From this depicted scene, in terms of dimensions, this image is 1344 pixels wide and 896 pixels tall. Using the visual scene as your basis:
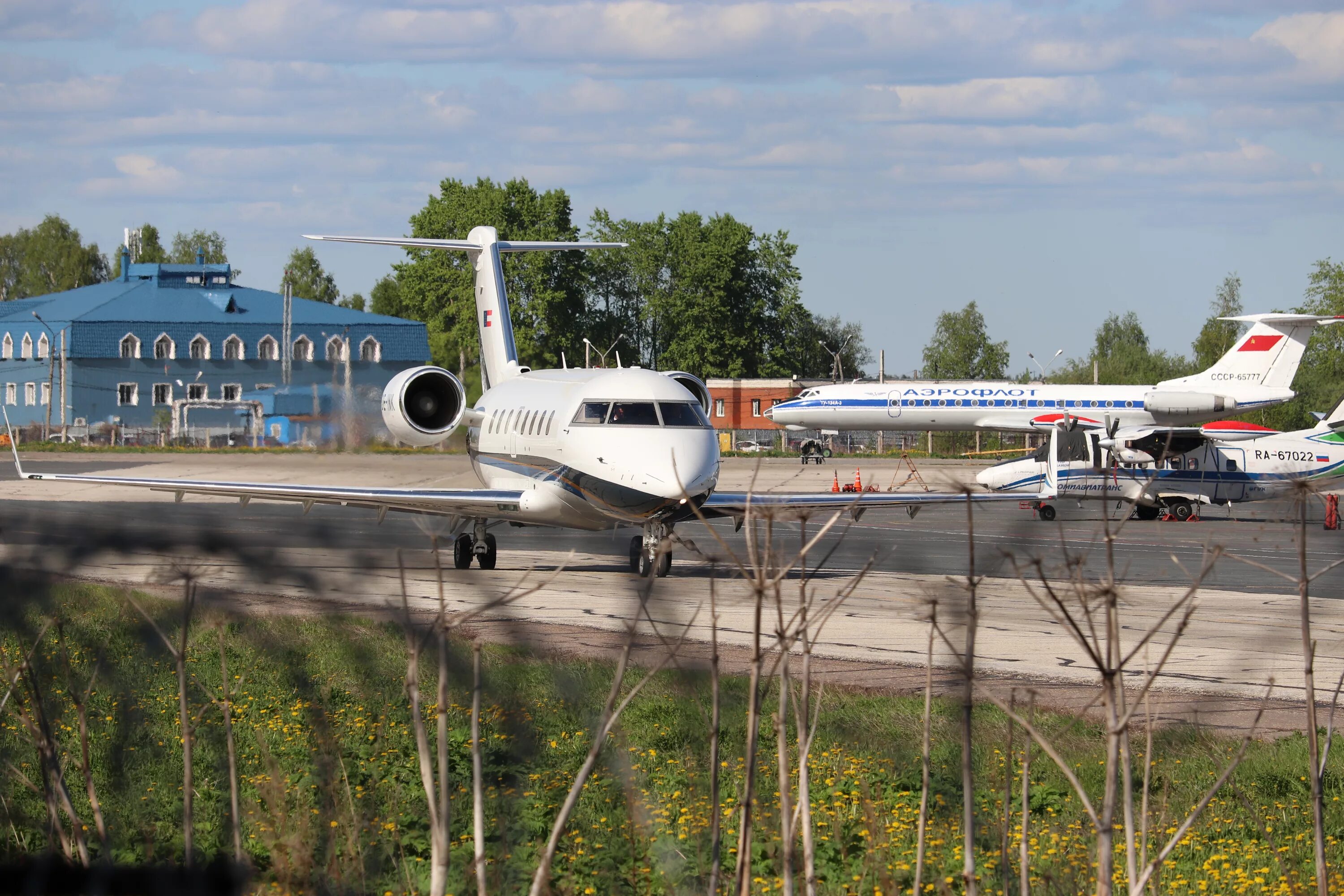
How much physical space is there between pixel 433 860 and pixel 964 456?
6056cm

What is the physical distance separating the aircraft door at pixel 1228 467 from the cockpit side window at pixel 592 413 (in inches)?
764

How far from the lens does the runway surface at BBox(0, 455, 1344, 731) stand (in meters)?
1.88

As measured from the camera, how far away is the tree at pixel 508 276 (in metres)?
88.1

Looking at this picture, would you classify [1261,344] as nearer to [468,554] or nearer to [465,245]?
[465,245]

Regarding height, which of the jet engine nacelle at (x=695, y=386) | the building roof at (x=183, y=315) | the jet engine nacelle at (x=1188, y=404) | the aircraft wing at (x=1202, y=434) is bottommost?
the aircraft wing at (x=1202, y=434)

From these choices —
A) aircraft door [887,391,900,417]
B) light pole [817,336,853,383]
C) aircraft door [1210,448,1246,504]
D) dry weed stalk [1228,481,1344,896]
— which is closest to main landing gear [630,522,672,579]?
dry weed stalk [1228,481,1344,896]

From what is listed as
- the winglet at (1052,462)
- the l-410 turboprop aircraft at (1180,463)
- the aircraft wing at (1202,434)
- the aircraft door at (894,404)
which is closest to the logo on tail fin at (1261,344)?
the aircraft door at (894,404)

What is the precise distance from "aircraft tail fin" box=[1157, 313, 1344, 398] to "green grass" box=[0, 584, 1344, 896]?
166ft

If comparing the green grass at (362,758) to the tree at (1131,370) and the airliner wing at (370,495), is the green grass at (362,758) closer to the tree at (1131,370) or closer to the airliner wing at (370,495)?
the airliner wing at (370,495)

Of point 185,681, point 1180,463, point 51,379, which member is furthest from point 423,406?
point 51,379

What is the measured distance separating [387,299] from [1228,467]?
108 meters

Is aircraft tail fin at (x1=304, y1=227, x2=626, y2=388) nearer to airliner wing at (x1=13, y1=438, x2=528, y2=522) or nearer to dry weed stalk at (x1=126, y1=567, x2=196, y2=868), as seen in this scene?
airliner wing at (x1=13, y1=438, x2=528, y2=522)

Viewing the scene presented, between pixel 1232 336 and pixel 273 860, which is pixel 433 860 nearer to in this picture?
pixel 273 860

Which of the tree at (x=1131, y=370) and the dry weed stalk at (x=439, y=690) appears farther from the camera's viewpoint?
the tree at (x=1131, y=370)
